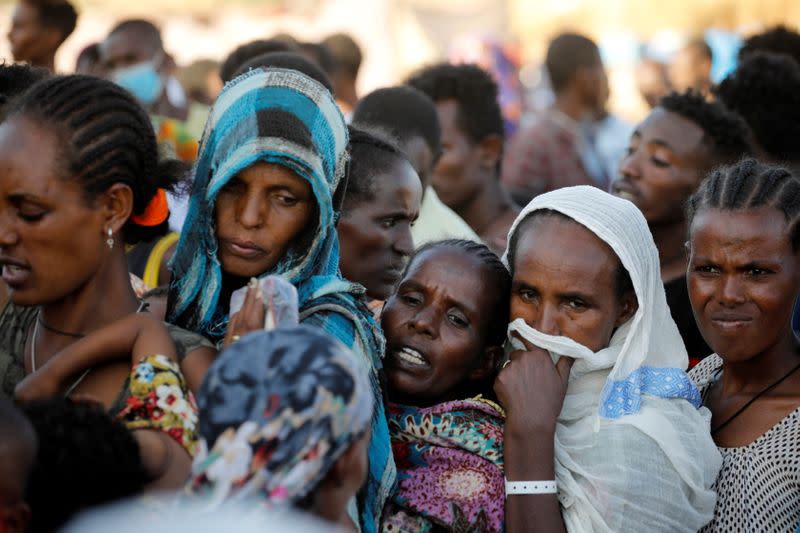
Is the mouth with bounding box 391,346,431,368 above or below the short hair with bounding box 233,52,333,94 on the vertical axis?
below

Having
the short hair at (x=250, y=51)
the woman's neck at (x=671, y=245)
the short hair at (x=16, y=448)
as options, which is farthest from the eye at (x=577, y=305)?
the short hair at (x=250, y=51)

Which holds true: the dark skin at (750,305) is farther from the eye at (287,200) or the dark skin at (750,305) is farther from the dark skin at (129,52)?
the dark skin at (129,52)

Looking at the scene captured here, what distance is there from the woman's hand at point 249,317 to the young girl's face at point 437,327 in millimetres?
832

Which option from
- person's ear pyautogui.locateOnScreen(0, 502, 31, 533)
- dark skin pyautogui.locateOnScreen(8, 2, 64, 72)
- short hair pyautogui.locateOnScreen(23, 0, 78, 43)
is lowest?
person's ear pyautogui.locateOnScreen(0, 502, 31, 533)

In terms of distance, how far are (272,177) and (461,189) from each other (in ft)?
12.1

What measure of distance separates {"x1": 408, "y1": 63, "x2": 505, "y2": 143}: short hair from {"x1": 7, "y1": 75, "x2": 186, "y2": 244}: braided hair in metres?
3.95

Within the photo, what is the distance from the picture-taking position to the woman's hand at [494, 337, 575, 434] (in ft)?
10.7

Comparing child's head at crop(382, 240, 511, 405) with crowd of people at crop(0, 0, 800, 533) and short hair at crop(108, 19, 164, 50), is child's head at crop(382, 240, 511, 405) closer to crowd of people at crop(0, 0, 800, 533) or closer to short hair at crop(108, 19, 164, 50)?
crowd of people at crop(0, 0, 800, 533)

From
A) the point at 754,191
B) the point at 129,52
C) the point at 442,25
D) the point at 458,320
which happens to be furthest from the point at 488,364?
the point at 442,25

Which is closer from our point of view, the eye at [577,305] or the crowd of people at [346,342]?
the crowd of people at [346,342]

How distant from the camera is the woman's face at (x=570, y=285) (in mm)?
3436

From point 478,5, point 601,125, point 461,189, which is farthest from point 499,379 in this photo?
point 478,5

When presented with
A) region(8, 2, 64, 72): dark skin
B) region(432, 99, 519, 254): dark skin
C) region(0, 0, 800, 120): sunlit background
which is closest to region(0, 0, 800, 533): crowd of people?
region(432, 99, 519, 254): dark skin

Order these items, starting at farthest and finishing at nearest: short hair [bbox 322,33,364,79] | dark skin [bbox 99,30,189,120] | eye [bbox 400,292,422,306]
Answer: short hair [bbox 322,33,364,79] → dark skin [bbox 99,30,189,120] → eye [bbox 400,292,422,306]
